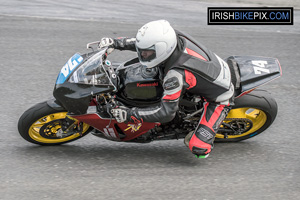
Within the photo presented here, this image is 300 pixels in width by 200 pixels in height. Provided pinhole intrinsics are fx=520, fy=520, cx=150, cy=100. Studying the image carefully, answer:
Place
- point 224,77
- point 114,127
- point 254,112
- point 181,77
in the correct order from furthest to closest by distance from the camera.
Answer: point 254,112, point 114,127, point 224,77, point 181,77

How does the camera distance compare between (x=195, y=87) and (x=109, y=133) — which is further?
(x=109, y=133)

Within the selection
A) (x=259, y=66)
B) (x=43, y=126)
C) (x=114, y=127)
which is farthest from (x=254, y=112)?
(x=43, y=126)

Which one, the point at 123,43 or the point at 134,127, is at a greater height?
the point at 123,43

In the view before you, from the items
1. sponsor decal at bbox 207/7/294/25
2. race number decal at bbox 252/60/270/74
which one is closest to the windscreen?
race number decal at bbox 252/60/270/74

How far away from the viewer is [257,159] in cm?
582

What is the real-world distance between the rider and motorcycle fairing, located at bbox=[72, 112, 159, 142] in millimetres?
307

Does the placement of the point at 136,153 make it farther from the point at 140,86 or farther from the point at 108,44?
the point at 108,44

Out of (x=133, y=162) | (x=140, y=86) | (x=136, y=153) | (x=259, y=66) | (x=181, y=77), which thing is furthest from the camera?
(x=136, y=153)

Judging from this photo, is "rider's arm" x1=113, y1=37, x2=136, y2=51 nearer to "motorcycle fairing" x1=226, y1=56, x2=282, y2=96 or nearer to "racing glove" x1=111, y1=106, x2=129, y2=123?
"racing glove" x1=111, y1=106, x2=129, y2=123

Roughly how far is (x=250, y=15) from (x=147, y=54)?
6666 millimetres

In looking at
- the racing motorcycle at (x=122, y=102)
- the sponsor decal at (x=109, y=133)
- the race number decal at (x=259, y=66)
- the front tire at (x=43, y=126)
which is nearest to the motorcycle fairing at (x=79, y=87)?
the racing motorcycle at (x=122, y=102)

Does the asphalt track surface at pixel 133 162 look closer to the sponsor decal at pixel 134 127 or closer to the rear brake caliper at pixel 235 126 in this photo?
the rear brake caliper at pixel 235 126

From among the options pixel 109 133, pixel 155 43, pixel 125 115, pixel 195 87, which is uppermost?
pixel 155 43

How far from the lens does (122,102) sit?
5.41 meters
